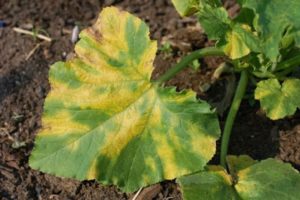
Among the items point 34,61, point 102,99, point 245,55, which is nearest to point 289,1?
point 245,55

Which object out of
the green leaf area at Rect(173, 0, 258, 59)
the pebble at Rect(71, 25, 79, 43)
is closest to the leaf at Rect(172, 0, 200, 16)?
the green leaf area at Rect(173, 0, 258, 59)

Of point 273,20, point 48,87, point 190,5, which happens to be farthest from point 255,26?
point 48,87

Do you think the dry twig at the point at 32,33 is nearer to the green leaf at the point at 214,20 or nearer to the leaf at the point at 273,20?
the green leaf at the point at 214,20

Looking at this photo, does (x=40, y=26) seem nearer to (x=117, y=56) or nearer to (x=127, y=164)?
(x=117, y=56)

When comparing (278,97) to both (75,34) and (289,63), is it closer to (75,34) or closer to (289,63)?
(289,63)

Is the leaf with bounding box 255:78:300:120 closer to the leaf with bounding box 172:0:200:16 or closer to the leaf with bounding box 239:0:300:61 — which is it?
the leaf with bounding box 239:0:300:61

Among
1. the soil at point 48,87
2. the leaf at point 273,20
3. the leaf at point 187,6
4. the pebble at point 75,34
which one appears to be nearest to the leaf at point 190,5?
the leaf at point 187,6
